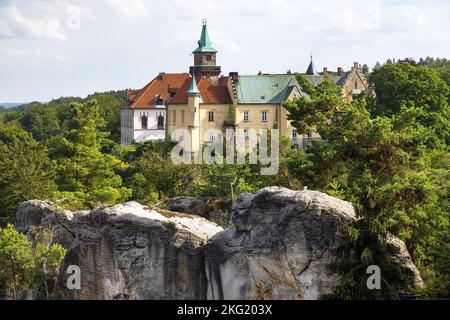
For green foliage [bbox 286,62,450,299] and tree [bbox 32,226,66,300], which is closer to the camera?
green foliage [bbox 286,62,450,299]

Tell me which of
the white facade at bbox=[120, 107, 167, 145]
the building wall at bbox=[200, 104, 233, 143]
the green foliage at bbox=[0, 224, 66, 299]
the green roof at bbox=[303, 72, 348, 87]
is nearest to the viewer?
the green foliage at bbox=[0, 224, 66, 299]

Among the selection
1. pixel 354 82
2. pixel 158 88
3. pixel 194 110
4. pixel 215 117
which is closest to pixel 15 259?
pixel 194 110

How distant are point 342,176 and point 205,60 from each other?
168 feet

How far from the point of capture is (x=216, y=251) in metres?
22.3

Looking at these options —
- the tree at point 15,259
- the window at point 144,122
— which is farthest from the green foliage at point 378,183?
the window at point 144,122

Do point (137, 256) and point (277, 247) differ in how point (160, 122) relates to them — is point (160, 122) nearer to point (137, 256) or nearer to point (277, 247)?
point (137, 256)

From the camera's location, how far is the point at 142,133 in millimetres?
84250

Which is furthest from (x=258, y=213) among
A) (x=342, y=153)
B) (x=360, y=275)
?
(x=342, y=153)

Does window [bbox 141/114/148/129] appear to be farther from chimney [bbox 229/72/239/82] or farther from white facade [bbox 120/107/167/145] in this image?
chimney [bbox 229/72/239/82]

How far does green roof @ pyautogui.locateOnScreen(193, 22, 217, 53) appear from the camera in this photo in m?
80.1

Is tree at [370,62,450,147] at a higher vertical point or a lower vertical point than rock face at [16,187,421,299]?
higher

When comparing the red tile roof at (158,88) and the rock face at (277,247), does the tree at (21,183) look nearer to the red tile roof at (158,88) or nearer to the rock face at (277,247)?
the rock face at (277,247)

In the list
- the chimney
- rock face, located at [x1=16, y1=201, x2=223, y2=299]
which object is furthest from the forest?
the chimney
